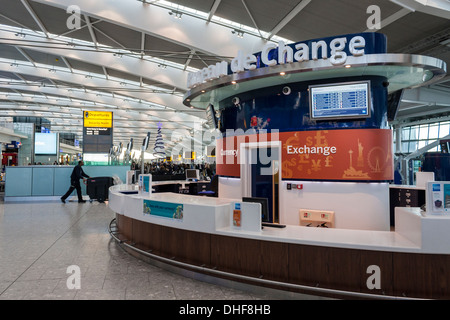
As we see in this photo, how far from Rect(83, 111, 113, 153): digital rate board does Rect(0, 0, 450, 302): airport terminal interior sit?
3013 mm

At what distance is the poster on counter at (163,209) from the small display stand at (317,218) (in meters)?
2.81

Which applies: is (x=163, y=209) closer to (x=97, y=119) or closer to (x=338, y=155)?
(x=338, y=155)

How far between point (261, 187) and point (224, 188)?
105 cm

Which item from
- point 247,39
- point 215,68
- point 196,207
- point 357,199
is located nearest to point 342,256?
point 196,207

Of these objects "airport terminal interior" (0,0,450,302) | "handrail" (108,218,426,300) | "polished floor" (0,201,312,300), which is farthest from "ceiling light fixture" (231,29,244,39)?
"handrail" (108,218,426,300)

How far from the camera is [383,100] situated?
6016 mm

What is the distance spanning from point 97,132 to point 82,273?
1334 centimetres

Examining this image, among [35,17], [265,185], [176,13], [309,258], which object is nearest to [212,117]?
[265,185]

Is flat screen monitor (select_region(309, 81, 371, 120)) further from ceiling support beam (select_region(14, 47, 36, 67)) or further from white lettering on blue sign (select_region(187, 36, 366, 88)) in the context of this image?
ceiling support beam (select_region(14, 47, 36, 67))

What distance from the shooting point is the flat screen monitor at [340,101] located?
5.66 m

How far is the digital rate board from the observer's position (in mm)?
16172

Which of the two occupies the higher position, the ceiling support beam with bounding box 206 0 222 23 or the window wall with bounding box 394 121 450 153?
the ceiling support beam with bounding box 206 0 222 23

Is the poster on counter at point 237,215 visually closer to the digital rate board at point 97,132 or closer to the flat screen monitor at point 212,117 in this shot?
the flat screen monitor at point 212,117
